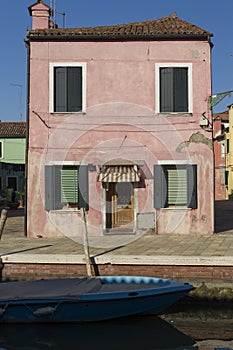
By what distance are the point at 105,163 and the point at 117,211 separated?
1.70 metres

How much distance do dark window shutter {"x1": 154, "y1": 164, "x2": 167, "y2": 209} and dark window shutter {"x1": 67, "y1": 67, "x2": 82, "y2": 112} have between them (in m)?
3.28

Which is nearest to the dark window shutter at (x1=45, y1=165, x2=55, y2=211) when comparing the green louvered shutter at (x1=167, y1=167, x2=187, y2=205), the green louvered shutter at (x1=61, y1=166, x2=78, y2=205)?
the green louvered shutter at (x1=61, y1=166, x2=78, y2=205)

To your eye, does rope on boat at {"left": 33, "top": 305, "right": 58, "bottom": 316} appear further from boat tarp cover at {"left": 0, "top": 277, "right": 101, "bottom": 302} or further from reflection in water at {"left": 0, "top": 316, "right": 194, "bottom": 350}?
reflection in water at {"left": 0, "top": 316, "right": 194, "bottom": 350}

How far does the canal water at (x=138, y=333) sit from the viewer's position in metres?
8.45

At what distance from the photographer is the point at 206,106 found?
15352 millimetres

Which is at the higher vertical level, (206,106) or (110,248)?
(206,106)

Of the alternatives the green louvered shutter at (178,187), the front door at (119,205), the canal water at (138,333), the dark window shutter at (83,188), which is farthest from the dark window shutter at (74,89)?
the canal water at (138,333)

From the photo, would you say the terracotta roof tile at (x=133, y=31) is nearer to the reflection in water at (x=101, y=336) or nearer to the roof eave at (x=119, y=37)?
the roof eave at (x=119, y=37)

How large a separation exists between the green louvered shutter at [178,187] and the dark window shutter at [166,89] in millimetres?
2032

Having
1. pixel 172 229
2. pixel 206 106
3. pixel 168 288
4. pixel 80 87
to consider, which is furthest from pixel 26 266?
pixel 206 106

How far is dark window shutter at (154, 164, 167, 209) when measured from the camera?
15.3 metres

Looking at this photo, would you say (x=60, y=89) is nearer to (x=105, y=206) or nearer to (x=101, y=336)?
(x=105, y=206)

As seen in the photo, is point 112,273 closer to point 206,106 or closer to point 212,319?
point 212,319

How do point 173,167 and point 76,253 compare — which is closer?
point 76,253
